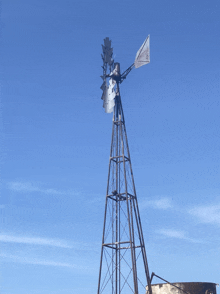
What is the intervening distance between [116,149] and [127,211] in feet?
21.4

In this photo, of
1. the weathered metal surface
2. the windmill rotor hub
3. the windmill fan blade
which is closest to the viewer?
the weathered metal surface

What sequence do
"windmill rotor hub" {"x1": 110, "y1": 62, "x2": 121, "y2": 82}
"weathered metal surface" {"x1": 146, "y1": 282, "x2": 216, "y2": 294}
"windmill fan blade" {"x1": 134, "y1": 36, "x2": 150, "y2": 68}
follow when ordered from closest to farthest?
"weathered metal surface" {"x1": 146, "y1": 282, "x2": 216, "y2": 294} → "windmill fan blade" {"x1": 134, "y1": 36, "x2": 150, "y2": 68} → "windmill rotor hub" {"x1": 110, "y1": 62, "x2": 121, "y2": 82}

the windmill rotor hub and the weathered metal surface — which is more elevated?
the windmill rotor hub

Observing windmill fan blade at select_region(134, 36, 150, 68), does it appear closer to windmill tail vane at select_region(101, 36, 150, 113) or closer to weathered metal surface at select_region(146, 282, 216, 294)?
windmill tail vane at select_region(101, 36, 150, 113)

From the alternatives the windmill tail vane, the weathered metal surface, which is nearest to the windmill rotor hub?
the windmill tail vane

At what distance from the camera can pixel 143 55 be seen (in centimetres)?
4406

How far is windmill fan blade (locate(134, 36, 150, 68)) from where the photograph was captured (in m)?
43.5

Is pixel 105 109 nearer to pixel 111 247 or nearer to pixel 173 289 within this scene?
pixel 111 247

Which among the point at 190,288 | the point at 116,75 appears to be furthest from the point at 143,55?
the point at 190,288

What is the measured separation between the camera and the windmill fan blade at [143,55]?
43.5 meters

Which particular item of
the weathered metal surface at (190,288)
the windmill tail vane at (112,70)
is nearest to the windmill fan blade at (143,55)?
the windmill tail vane at (112,70)

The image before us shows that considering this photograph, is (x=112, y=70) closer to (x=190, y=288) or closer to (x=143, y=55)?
(x=143, y=55)

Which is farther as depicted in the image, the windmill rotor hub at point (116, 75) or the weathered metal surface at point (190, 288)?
the windmill rotor hub at point (116, 75)

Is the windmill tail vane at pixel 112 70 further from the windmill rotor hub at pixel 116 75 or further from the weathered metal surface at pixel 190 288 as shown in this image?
the weathered metal surface at pixel 190 288
